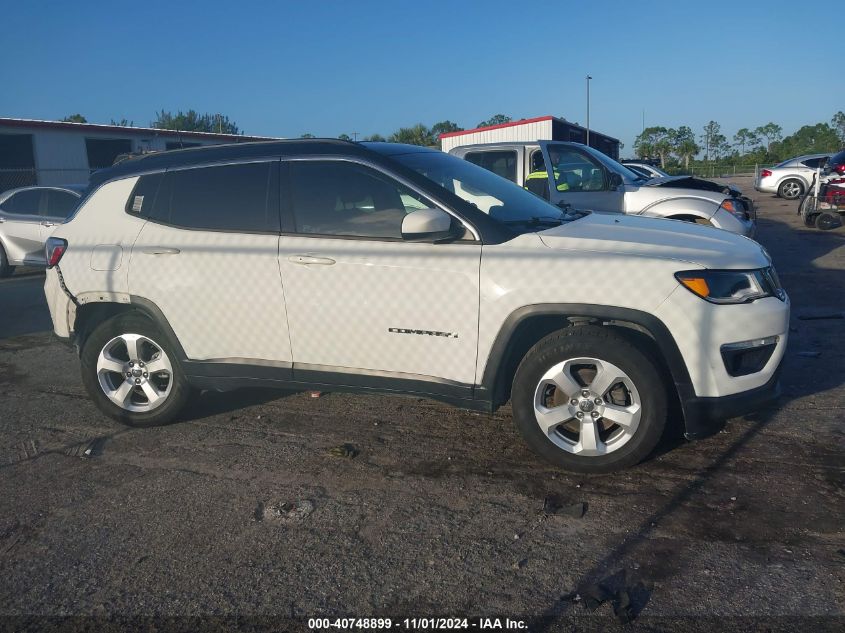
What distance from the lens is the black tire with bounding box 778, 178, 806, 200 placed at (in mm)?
24547

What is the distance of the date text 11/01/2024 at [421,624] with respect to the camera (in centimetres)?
288

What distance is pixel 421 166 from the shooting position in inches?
187

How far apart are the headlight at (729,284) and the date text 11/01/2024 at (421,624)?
198 cm

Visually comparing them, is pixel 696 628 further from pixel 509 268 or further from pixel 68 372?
pixel 68 372

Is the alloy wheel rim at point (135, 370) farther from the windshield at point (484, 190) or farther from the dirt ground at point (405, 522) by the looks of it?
the windshield at point (484, 190)

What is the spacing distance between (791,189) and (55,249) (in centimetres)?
2490

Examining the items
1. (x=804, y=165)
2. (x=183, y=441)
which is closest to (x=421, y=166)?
(x=183, y=441)

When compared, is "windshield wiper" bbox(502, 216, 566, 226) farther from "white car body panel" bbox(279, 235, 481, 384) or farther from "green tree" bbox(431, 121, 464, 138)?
"green tree" bbox(431, 121, 464, 138)

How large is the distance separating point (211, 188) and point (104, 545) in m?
2.36

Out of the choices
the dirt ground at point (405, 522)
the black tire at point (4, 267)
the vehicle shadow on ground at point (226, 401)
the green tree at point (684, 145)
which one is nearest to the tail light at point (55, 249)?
the dirt ground at point (405, 522)

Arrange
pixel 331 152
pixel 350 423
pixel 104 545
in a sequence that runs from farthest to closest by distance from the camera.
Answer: pixel 350 423 → pixel 331 152 → pixel 104 545

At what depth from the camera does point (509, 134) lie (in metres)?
26.2

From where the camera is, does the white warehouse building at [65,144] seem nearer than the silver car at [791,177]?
No

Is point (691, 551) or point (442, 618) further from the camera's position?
point (691, 551)
